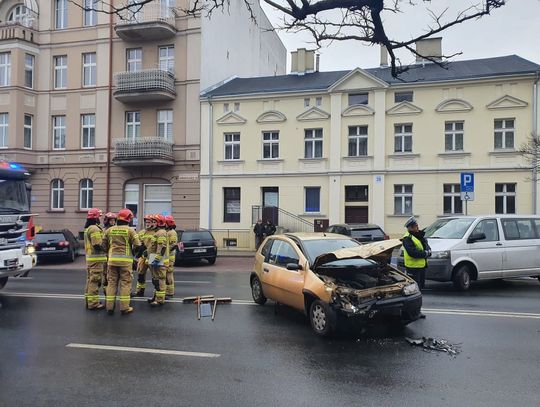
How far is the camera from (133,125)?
28.4 metres

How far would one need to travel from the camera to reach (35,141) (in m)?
29.4

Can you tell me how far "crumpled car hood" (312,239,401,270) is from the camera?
6.95 metres

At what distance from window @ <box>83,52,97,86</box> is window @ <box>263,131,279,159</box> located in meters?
11.2

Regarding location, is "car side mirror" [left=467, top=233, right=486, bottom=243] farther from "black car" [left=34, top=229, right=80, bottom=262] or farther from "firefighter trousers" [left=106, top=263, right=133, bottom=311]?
"black car" [left=34, top=229, right=80, bottom=262]

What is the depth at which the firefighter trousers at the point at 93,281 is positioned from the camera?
888 centimetres

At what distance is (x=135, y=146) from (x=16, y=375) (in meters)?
22.5

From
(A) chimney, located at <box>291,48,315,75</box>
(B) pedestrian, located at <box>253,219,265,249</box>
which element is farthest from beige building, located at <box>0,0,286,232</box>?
(A) chimney, located at <box>291,48,315,75</box>

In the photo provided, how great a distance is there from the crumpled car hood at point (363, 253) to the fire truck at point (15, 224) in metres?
6.45

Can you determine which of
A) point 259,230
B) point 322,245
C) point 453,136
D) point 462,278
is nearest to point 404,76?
point 453,136

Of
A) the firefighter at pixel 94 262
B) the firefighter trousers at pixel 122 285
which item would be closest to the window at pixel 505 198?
the firefighter trousers at pixel 122 285

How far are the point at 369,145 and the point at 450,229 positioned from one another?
556 inches

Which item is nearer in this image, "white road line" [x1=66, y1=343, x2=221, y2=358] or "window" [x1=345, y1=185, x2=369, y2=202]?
"white road line" [x1=66, y1=343, x2=221, y2=358]

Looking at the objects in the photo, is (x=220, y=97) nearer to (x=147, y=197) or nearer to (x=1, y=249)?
(x=147, y=197)

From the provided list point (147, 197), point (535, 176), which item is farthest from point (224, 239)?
point (535, 176)
